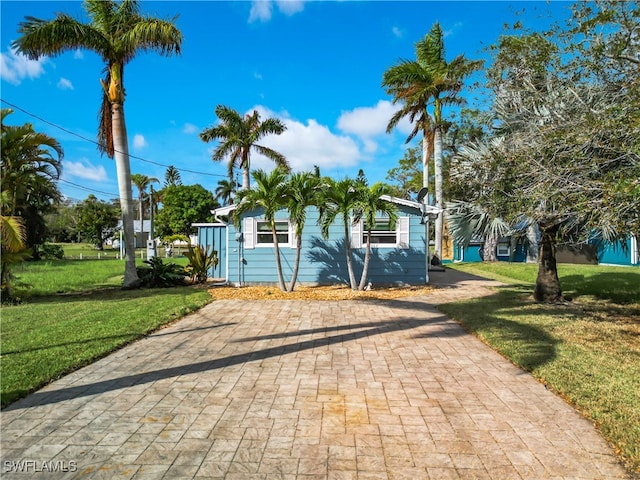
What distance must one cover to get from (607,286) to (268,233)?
10905 mm

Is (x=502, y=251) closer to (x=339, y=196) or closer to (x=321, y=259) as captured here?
(x=321, y=259)

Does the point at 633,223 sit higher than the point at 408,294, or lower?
higher

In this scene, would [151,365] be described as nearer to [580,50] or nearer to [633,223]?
[633,223]

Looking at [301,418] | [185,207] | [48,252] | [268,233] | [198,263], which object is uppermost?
[185,207]

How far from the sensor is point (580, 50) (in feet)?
17.4

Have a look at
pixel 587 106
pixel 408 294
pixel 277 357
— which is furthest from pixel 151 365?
pixel 408 294

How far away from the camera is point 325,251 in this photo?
1248 centimetres

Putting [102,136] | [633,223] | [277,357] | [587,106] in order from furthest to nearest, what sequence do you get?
[102,136] < [587,106] < [277,357] < [633,223]

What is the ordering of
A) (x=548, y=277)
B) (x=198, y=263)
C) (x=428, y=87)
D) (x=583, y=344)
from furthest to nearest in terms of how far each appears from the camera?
(x=428, y=87)
(x=198, y=263)
(x=548, y=277)
(x=583, y=344)

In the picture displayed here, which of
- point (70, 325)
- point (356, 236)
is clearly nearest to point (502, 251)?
point (356, 236)

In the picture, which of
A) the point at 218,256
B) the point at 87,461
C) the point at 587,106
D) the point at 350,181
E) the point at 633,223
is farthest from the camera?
the point at 218,256

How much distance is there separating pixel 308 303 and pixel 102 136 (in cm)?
882

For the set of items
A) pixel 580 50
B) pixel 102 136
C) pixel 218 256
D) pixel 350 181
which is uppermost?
pixel 102 136

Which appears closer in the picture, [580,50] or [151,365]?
[151,365]
